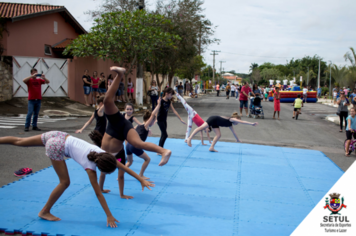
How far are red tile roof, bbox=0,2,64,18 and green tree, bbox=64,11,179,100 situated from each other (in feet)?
17.3

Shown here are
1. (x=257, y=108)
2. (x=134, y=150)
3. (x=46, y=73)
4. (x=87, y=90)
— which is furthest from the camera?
(x=87, y=90)

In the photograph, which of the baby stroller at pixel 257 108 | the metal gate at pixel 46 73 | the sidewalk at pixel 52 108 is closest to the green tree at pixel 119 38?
the metal gate at pixel 46 73

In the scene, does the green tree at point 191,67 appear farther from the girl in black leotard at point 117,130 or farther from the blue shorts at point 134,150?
the girl in black leotard at point 117,130

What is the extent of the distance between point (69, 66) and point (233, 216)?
16457 mm

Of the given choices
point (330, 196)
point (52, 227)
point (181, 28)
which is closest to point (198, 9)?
point (181, 28)

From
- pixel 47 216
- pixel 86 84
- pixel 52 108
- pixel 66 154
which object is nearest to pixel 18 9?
pixel 86 84

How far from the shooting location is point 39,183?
5.68 m

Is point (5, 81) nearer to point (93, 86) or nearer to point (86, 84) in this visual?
point (86, 84)

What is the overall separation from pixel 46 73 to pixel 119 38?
4.78m

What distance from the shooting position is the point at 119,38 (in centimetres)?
1716

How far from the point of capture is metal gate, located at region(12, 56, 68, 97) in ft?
55.3

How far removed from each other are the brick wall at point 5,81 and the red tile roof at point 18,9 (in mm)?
4309

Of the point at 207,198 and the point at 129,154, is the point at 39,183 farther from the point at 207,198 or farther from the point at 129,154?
the point at 207,198

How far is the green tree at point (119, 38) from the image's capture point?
17094 mm
